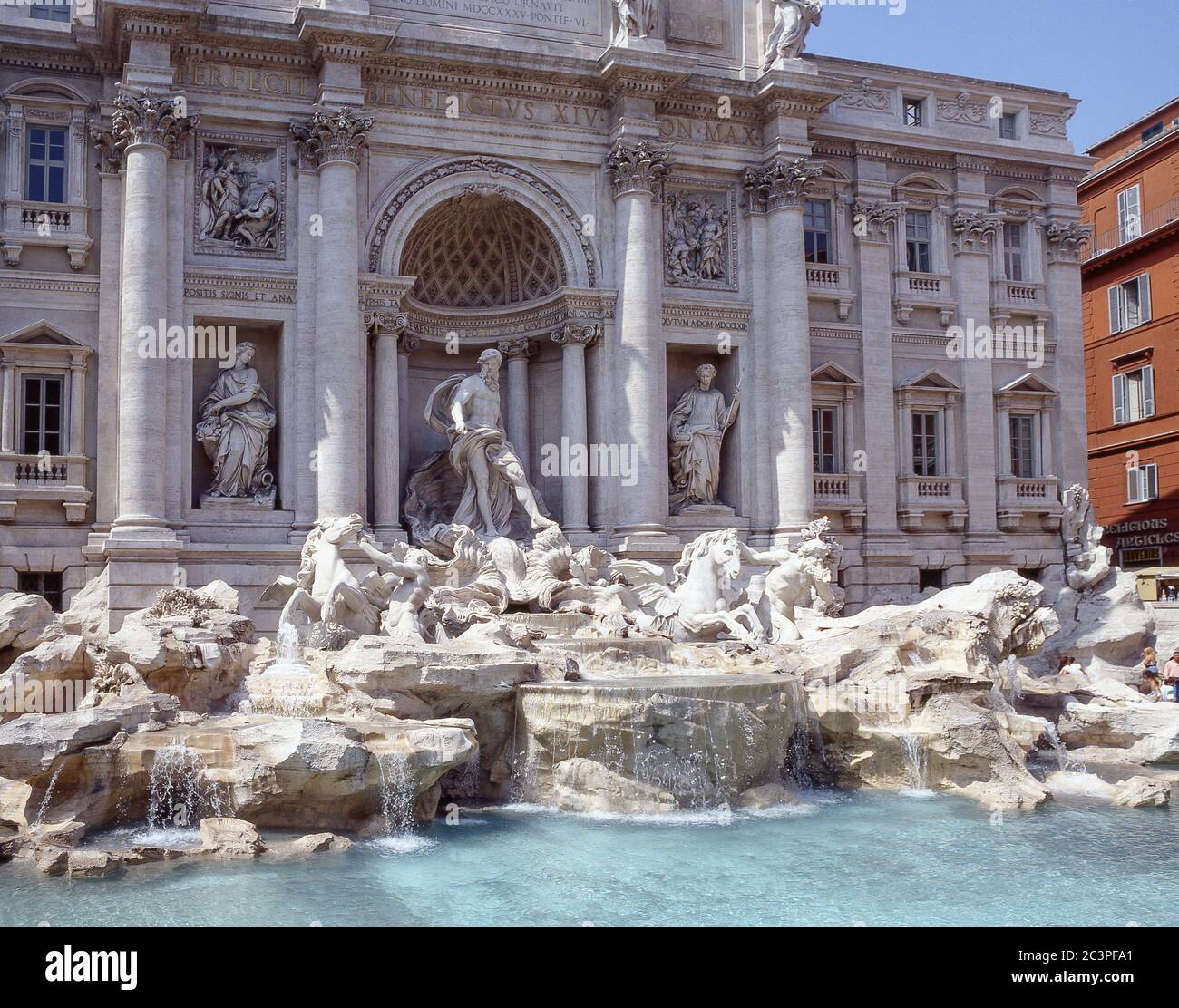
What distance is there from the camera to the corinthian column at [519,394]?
77.4 ft

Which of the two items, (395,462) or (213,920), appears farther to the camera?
(395,462)

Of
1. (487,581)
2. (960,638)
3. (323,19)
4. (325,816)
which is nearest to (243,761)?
(325,816)

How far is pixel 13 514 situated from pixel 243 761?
32.4 ft

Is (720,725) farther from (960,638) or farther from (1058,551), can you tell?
(1058,551)

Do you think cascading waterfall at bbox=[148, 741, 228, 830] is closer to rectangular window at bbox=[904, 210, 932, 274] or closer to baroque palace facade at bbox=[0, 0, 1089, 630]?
baroque palace facade at bbox=[0, 0, 1089, 630]

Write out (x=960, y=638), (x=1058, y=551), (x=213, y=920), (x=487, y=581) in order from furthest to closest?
(x=1058, y=551) < (x=487, y=581) < (x=960, y=638) < (x=213, y=920)

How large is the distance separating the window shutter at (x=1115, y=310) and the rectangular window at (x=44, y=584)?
2960cm

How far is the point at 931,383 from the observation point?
25.9 meters

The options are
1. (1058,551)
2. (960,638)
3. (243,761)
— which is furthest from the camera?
(1058,551)

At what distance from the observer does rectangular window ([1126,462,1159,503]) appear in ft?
110

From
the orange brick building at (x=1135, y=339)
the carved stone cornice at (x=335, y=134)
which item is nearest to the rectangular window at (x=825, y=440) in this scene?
the carved stone cornice at (x=335, y=134)

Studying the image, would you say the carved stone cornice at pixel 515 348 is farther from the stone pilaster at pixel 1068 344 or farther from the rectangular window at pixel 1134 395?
the rectangular window at pixel 1134 395

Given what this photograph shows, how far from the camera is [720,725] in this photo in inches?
548

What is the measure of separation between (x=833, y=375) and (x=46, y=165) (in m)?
15.4
